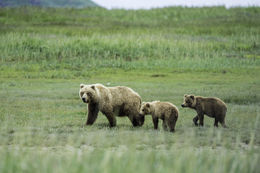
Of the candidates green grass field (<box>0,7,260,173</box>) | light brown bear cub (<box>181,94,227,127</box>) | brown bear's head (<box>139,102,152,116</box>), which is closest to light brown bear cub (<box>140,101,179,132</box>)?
brown bear's head (<box>139,102,152,116</box>)

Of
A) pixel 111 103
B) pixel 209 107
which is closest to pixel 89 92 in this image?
pixel 111 103

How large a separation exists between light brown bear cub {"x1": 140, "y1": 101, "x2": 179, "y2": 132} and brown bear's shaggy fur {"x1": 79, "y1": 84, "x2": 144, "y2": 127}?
416 mm

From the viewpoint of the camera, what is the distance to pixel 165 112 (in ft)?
33.6

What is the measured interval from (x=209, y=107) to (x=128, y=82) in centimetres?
997

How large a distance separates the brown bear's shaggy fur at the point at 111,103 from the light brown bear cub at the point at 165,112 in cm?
42

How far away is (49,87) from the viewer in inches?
759

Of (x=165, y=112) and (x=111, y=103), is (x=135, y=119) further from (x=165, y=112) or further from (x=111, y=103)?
(x=165, y=112)

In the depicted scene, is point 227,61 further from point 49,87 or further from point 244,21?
point 244,21

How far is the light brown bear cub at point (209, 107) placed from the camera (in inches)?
427

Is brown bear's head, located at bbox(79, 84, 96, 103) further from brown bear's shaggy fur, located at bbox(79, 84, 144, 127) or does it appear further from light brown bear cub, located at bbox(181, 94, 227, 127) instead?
light brown bear cub, located at bbox(181, 94, 227, 127)

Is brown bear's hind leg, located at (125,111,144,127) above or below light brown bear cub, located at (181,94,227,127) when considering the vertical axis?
below

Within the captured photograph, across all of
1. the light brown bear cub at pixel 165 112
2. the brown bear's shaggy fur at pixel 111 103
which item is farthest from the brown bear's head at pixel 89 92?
the light brown bear cub at pixel 165 112

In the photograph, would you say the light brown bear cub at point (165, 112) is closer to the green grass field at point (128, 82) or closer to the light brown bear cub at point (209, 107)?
the green grass field at point (128, 82)

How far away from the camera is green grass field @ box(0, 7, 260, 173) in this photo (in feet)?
18.7
